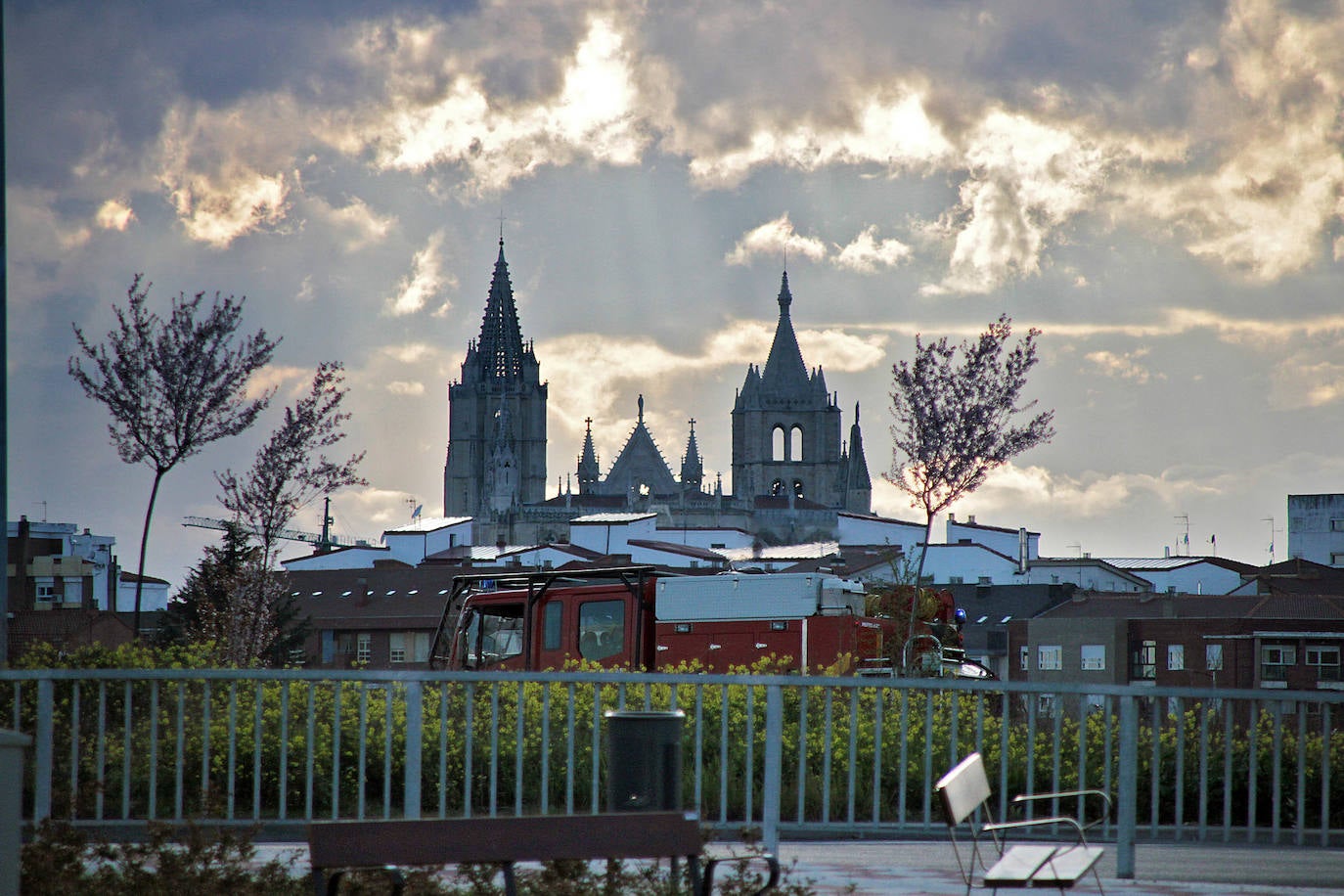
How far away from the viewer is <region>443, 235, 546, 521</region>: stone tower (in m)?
160

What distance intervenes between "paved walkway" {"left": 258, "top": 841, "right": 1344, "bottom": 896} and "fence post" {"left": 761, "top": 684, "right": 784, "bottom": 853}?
0.64 feet

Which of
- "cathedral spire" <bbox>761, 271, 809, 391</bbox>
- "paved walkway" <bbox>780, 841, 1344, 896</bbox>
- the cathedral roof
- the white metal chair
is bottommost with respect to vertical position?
"paved walkway" <bbox>780, 841, 1344, 896</bbox>

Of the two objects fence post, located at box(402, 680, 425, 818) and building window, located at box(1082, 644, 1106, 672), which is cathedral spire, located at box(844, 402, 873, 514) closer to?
building window, located at box(1082, 644, 1106, 672)

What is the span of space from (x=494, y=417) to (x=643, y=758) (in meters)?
158

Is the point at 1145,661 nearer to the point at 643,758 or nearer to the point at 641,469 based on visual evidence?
the point at 643,758

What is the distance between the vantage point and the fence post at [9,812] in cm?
491

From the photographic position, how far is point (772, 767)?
830 centimetres

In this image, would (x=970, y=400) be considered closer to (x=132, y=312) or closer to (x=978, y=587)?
(x=132, y=312)

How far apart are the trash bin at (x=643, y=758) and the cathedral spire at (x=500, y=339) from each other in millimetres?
161336

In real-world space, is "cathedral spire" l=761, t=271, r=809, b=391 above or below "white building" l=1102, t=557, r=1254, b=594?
above

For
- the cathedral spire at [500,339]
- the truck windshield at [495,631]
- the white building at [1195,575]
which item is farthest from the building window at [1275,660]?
the cathedral spire at [500,339]

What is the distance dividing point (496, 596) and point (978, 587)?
1995 inches

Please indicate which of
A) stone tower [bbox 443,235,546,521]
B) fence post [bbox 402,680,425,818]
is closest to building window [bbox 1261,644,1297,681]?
fence post [bbox 402,680,425,818]

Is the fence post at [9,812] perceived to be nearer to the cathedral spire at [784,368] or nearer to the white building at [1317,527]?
the white building at [1317,527]
